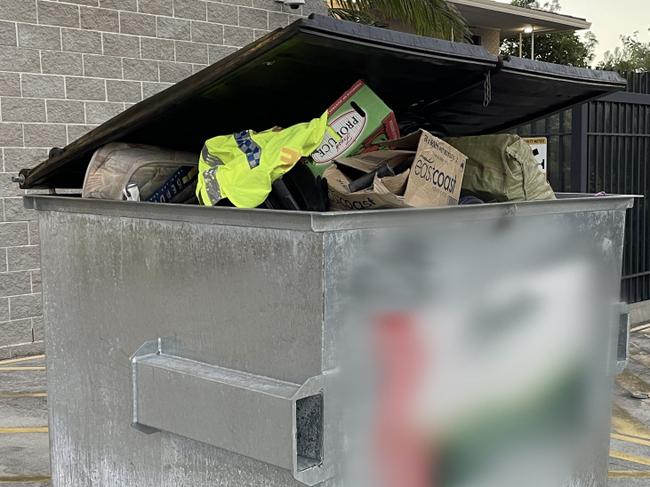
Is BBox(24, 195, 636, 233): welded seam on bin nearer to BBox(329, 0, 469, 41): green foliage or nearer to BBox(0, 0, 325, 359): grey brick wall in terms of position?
BBox(0, 0, 325, 359): grey brick wall

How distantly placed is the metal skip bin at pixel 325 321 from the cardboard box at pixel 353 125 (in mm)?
79

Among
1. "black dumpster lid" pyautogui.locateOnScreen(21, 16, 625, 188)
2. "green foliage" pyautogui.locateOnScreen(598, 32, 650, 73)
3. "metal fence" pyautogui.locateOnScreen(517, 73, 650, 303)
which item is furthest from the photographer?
"green foliage" pyautogui.locateOnScreen(598, 32, 650, 73)

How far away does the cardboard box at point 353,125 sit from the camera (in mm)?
2283

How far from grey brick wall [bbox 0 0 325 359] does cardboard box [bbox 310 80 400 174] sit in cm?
501

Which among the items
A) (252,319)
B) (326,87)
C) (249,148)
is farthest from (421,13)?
(252,319)

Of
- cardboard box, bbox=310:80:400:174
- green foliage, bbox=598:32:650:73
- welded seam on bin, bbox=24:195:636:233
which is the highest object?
green foliage, bbox=598:32:650:73

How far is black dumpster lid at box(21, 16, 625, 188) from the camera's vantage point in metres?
2.01

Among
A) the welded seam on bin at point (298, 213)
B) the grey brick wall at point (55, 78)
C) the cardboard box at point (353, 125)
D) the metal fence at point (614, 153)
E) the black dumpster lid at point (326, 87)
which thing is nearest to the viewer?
the welded seam on bin at point (298, 213)

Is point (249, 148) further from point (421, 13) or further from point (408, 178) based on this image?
point (421, 13)

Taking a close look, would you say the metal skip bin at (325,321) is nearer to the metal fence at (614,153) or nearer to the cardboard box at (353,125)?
the cardboard box at (353,125)

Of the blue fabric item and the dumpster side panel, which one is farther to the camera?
the blue fabric item

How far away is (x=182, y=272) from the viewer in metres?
2.06

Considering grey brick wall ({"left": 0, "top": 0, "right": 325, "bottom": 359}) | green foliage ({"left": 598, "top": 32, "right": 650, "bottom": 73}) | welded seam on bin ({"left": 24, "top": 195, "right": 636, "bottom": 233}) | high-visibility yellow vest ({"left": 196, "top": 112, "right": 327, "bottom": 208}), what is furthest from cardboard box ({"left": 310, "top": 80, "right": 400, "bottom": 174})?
green foliage ({"left": 598, "top": 32, "right": 650, "bottom": 73})

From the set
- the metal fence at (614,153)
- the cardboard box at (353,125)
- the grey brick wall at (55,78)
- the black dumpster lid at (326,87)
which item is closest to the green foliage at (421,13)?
the metal fence at (614,153)
